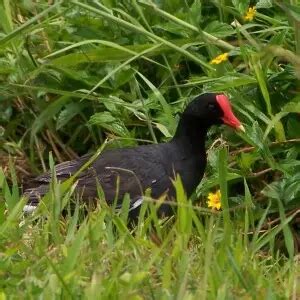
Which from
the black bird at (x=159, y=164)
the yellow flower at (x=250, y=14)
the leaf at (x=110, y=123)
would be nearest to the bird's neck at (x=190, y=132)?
the black bird at (x=159, y=164)

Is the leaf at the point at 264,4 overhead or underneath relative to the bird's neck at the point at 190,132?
overhead

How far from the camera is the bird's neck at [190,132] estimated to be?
18.5 ft

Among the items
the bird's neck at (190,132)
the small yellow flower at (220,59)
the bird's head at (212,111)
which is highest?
the small yellow flower at (220,59)

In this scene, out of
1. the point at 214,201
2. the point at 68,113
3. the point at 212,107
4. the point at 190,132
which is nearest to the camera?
the point at 214,201

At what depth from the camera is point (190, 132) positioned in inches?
223

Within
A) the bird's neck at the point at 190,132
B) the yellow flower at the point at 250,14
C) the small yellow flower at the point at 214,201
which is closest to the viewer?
the small yellow flower at the point at 214,201

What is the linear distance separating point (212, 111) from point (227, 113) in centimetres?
12

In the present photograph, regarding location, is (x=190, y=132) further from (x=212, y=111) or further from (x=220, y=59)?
(x=220, y=59)

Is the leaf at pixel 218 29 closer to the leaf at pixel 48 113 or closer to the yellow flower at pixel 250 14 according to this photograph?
the yellow flower at pixel 250 14

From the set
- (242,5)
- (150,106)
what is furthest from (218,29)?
(150,106)

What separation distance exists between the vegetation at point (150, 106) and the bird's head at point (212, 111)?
7 cm

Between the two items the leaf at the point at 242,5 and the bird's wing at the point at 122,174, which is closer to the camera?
the bird's wing at the point at 122,174

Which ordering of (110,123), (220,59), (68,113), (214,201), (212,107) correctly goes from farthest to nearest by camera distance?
(68,113) < (110,123) < (212,107) < (220,59) < (214,201)

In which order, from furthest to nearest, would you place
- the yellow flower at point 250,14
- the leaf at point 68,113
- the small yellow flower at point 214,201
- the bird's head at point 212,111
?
the leaf at point 68,113
the yellow flower at point 250,14
the bird's head at point 212,111
the small yellow flower at point 214,201
